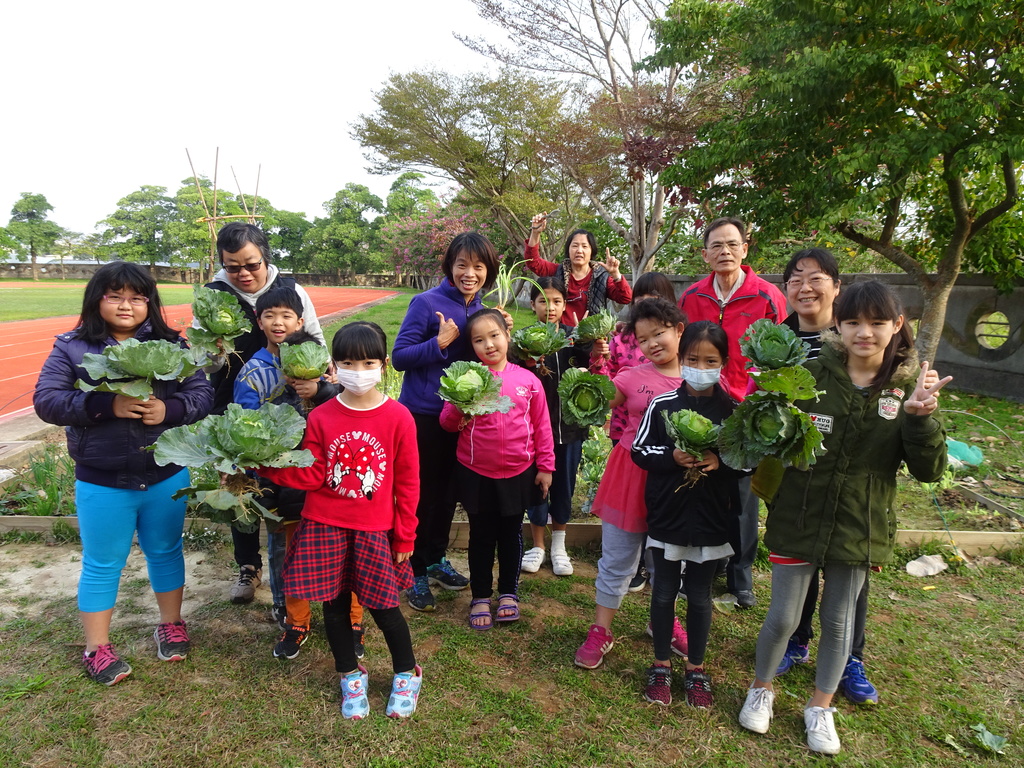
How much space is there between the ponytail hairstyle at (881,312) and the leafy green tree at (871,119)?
16.9 feet

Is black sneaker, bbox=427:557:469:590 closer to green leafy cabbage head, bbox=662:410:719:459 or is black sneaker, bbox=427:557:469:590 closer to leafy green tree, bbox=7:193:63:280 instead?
green leafy cabbage head, bbox=662:410:719:459

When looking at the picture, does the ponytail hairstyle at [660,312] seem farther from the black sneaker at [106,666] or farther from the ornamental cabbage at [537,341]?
the black sneaker at [106,666]

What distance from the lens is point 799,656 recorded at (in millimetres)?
2969

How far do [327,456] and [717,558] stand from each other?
5.98 feet

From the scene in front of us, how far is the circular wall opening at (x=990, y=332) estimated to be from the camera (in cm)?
930

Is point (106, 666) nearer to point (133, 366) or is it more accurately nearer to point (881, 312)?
point (133, 366)

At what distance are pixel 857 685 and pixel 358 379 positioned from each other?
276cm

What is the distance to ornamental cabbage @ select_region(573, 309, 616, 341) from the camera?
3.35 metres

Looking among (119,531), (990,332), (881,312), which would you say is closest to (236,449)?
(119,531)

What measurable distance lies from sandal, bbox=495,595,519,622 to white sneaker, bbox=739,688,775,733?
4.10ft

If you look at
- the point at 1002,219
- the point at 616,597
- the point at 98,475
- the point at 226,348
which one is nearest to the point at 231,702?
the point at 98,475

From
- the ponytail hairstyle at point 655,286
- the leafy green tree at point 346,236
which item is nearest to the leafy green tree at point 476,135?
the ponytail hairstyle at point 655,286

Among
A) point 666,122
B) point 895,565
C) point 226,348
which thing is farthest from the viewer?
point 666,122

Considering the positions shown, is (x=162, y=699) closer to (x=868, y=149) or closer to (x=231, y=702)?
(x=231, y=702)
